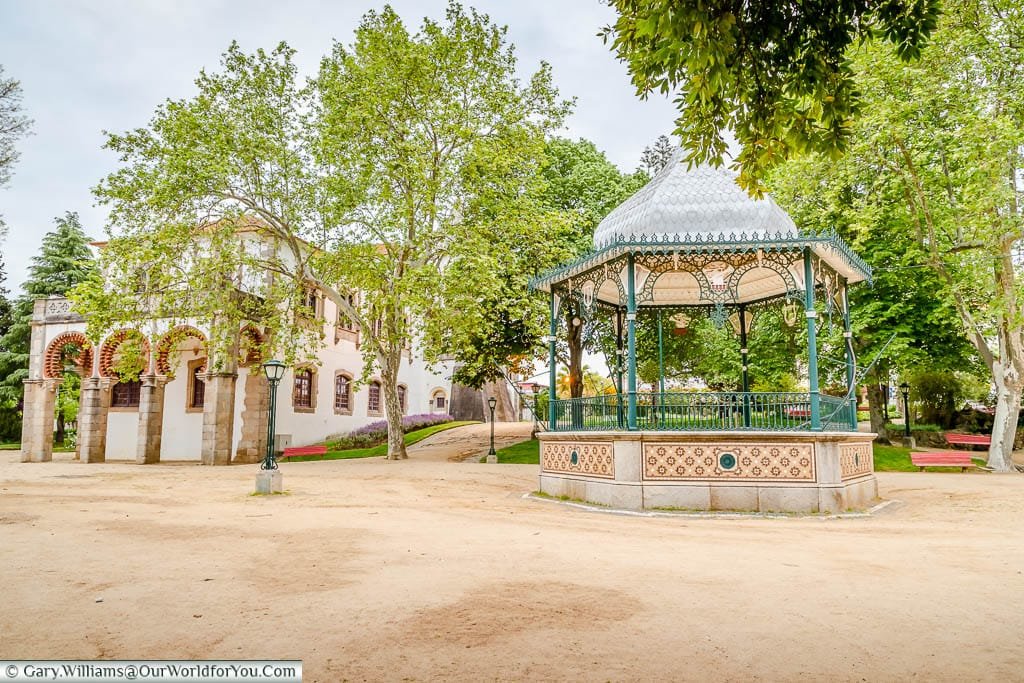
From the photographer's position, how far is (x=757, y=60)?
16.4ft

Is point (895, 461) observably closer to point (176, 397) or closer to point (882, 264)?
point (882, 264)

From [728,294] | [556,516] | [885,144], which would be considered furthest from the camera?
[885,144]

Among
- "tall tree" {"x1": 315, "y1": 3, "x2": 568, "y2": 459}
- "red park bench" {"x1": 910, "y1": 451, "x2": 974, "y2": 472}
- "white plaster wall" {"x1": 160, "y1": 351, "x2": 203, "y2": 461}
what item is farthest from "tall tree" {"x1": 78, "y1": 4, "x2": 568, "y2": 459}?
"red park bench" {"x1": 910, "y1": 451, "x2": 974, "y2": 472}

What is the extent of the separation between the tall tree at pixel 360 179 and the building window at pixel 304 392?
7.00 m

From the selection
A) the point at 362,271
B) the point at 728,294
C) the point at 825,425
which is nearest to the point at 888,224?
the point at 728,294

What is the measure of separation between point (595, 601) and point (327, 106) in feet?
60.1

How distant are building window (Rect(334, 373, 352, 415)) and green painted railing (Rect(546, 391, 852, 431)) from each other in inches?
777

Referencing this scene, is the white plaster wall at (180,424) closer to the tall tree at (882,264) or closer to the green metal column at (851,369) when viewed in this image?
the tall tree at (882,264)

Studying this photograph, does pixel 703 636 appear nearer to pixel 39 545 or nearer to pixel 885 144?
pixel 39 545

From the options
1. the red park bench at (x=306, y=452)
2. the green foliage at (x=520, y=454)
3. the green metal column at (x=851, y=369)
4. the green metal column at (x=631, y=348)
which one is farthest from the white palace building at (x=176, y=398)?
the green metal column at (x=851, y=369)

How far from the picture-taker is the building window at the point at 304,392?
2741 cm

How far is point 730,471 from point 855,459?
2831 mm

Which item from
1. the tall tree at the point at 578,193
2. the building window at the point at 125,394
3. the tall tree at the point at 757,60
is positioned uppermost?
the tall tree at the point at 578,193

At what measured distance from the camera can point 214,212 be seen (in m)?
20.1
